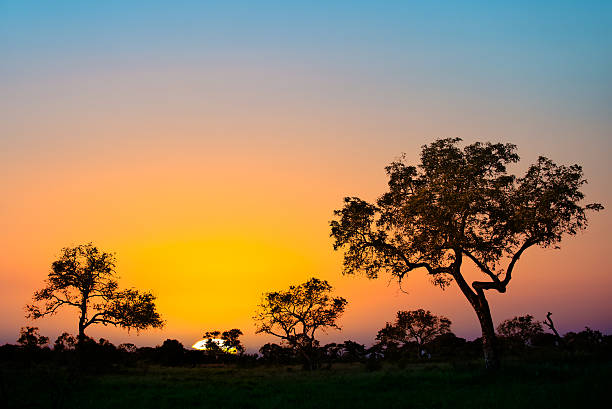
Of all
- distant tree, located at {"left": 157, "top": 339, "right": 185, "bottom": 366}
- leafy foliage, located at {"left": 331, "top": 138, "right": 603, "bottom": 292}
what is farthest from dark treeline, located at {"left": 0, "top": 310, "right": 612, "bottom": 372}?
leafy foliage, located at {"left": 331, "top": 138, "right": 603, "bottom": 292}

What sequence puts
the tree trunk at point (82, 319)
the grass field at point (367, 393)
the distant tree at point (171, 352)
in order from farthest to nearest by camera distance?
the distant tree at point (171, 352) < the tree trunk at point (82, 319) < the grass field at point (367, 393)

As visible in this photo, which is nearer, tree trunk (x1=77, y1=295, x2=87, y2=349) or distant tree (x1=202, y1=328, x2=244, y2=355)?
tree trunk (x1=77, y1=295, x2=87, y2=349)

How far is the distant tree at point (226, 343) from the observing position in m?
86.3

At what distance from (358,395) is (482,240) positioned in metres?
15.8

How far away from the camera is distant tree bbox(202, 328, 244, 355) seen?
86312 millimetres

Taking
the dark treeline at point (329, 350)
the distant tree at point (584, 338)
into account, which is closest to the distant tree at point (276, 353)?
the dark treeline at point (329, 350)

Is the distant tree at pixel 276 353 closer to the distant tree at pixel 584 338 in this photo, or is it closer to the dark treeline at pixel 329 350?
the dark treeline at pixel 329 350

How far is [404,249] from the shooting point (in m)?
36.2

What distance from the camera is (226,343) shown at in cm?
8731

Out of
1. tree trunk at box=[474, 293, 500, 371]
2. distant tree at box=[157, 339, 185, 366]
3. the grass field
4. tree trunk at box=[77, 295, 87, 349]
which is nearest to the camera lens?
the grass field

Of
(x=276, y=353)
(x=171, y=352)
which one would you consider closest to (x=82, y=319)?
(x=171, y=352)

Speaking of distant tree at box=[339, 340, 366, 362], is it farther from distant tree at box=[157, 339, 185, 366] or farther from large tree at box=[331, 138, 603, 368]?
large tree at box=[331, 138, 603, 368]

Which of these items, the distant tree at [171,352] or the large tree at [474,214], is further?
the distant tree at [171,352]

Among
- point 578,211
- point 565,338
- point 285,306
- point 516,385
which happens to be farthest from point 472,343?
point 516,385
